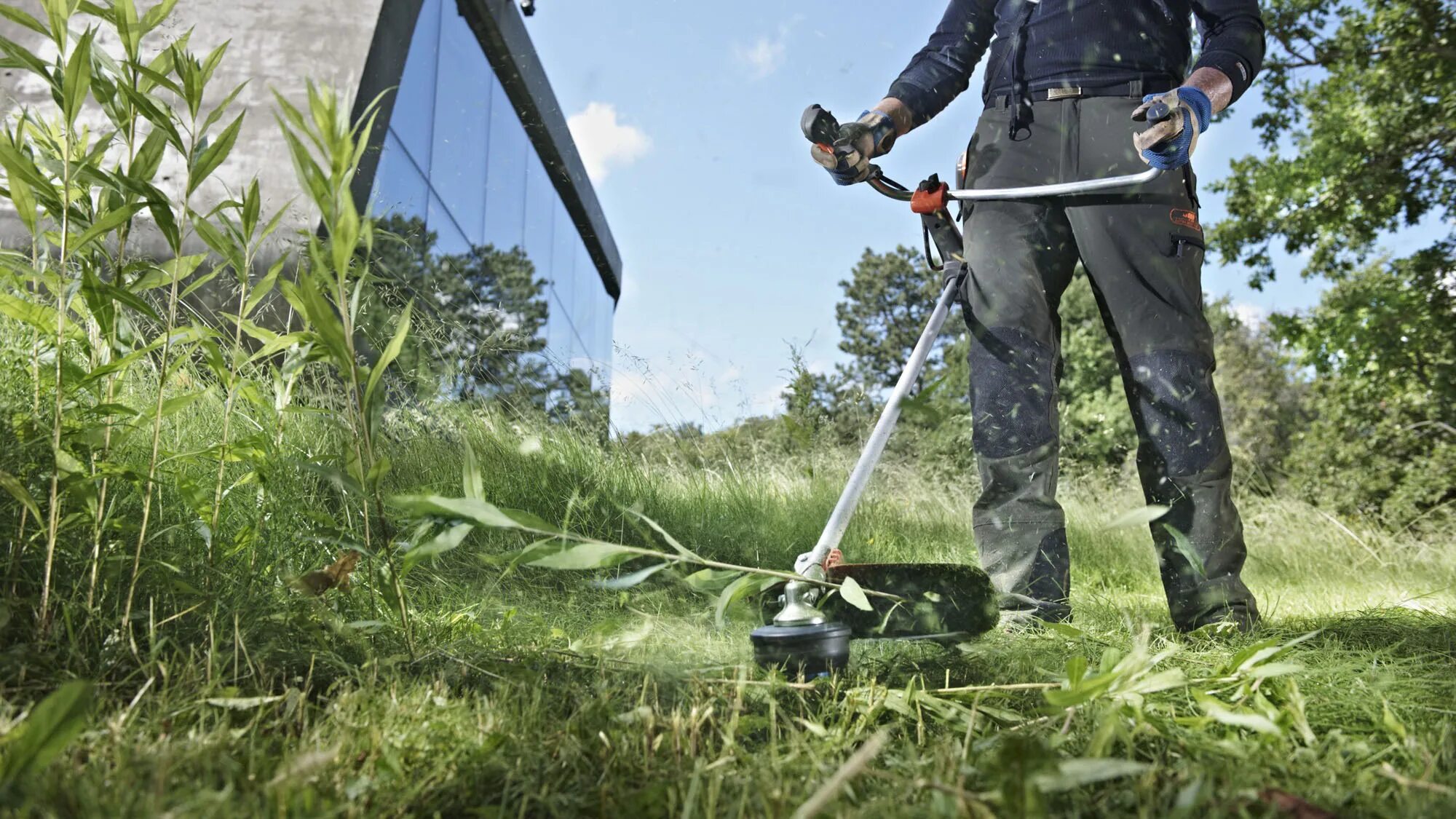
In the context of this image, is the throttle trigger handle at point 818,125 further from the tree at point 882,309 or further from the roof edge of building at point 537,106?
the tree at point 882,309

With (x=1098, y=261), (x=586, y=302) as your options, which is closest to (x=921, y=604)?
(x=1098, y=261)

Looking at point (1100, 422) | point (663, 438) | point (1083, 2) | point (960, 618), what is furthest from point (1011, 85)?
point (1100, 422)

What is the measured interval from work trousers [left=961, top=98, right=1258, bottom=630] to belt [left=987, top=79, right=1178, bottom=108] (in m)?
0.02

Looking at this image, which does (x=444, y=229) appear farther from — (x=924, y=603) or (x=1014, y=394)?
(x=924, y=603)

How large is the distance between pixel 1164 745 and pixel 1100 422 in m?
15.8

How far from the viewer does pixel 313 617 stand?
3.90 feet

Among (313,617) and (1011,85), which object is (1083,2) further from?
(313,617)

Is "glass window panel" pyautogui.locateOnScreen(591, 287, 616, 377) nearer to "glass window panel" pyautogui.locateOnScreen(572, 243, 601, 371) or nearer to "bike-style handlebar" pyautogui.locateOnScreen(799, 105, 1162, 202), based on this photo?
"glass window panel" pyautogui.locateOnScreen(572, 243, 601, 371)

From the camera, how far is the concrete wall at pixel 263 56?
6.17 meters

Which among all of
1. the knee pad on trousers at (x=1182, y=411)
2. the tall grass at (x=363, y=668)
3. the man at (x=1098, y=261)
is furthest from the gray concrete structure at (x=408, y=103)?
the knee pad on trousers at (x=1182, y=411)

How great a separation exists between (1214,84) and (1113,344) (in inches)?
22.7

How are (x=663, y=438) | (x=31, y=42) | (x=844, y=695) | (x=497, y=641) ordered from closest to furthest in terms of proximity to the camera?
1. (x=844, y=695)
2. (x=497, y=641)
3. (x=663, y=438)
4. (x=31, y=42)

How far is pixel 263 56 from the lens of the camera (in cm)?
648

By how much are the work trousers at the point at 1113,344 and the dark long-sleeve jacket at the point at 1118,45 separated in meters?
0.10
